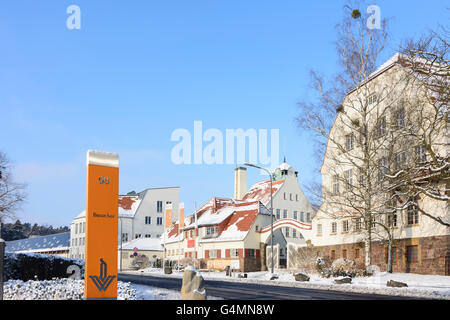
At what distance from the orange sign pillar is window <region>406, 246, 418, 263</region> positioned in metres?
26.9

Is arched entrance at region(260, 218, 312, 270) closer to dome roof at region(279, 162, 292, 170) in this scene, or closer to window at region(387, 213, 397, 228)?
window at region(387, 213, 397, 228)

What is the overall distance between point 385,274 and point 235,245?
81.5ft

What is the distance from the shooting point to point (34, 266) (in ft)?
77.2

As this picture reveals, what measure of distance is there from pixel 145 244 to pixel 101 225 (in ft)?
219

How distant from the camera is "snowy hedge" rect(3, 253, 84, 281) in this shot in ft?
75.3

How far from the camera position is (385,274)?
110ft

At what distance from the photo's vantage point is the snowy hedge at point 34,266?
22.9 m

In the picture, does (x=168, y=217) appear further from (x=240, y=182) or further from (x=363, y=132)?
→ (x=363, y=132)

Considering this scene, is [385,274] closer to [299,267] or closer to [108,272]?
[299,267]

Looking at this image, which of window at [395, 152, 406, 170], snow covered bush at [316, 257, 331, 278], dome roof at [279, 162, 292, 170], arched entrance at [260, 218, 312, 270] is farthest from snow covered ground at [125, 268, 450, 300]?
dome roof at [279, 162, 292, 170]

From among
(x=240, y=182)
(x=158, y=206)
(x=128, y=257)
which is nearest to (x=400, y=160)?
(x=240, y=182)
